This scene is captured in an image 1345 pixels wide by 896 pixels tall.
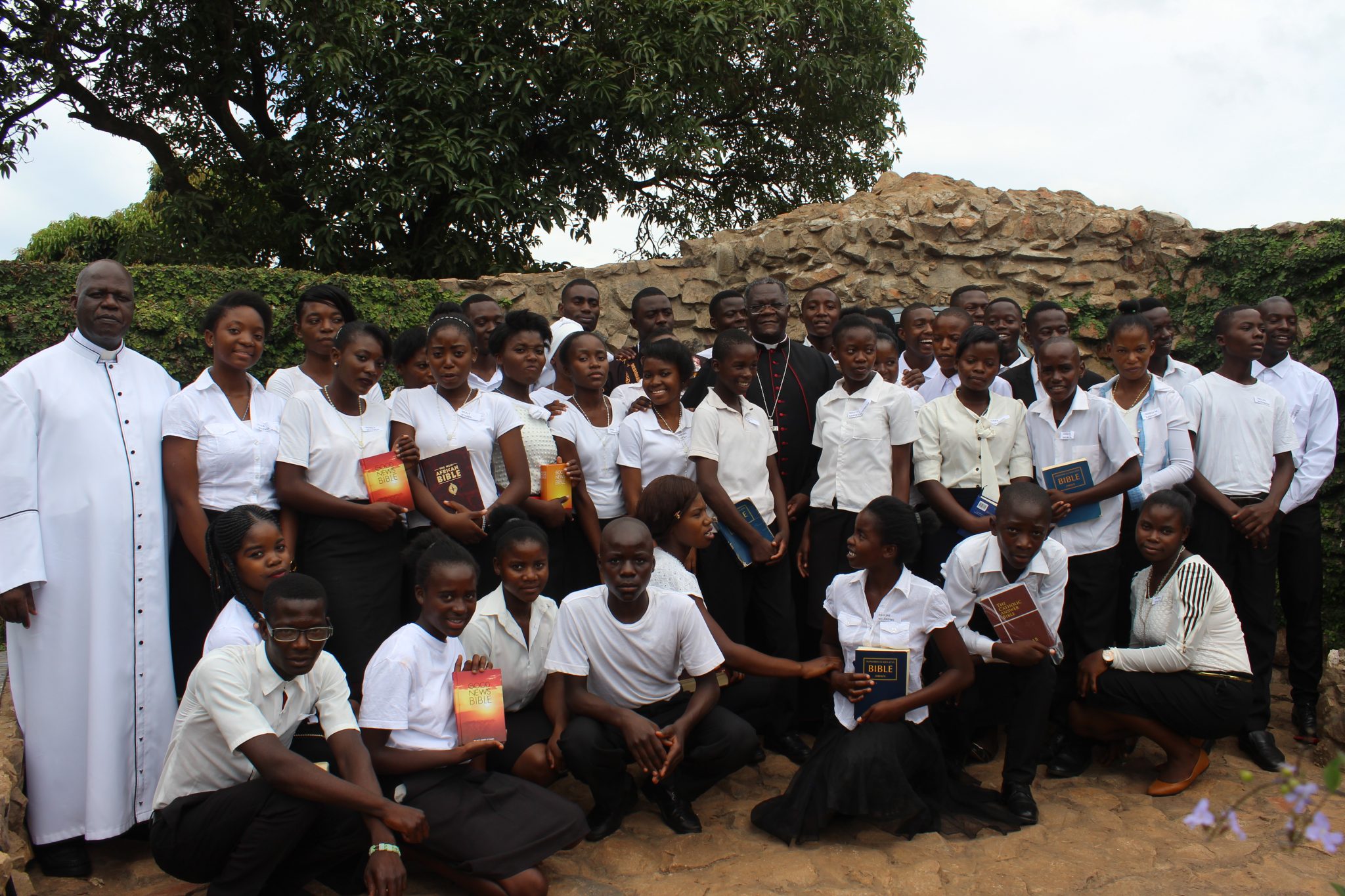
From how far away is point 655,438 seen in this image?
445 cm

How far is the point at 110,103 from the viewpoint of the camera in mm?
11219

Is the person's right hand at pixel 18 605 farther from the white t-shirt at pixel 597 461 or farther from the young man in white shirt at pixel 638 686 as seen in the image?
the white t-shirt at pixel 597 461

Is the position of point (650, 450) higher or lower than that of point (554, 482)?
higher

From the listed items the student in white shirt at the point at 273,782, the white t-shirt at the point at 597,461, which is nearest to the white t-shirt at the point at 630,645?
the white t-shirt at the point at 597,461

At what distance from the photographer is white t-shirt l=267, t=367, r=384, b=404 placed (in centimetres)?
417

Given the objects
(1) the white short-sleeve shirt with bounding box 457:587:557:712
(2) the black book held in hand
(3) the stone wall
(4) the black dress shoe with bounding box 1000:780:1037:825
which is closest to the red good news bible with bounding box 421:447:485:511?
(1) the white short-sleeve shirt with bounding box 457:587:557:712

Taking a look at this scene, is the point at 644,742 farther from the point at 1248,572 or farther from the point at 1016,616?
the point at 1248,572

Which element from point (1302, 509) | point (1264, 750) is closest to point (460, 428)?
point (1264, 750)

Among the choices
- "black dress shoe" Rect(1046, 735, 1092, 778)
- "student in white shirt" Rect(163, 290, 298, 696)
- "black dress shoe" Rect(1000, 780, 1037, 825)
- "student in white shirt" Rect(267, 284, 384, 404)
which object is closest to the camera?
"student in white shirt" Rect(163, 290, 298, 696)

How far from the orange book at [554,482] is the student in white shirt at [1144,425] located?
2.42 metres

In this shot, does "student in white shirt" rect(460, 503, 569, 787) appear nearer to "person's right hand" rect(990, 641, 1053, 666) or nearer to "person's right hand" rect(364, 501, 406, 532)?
"person's right hand" rect(364, 501, 406, 532)

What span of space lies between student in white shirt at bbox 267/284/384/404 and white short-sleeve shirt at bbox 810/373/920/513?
1993 mm

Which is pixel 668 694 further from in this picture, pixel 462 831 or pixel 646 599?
pixel 462 831

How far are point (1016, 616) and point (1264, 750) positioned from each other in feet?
4.78
